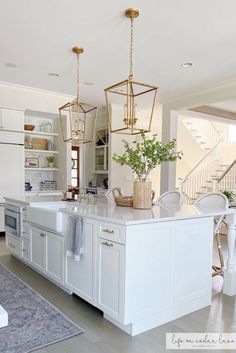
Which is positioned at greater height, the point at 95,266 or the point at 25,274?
the point at 95,266

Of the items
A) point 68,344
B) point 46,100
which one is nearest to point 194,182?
point 46,100

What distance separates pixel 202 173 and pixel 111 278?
751 centimetres

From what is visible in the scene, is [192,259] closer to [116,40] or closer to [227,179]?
[116,40]

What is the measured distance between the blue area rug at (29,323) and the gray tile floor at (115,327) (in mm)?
78

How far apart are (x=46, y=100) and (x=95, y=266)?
4.67 meters

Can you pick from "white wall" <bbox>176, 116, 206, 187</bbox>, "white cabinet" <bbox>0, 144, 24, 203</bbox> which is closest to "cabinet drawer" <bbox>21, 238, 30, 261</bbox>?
"white cabinet" <bbox>0, 144, 24, 203</bbox>

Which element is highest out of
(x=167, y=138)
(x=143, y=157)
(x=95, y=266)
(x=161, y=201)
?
(x=167, y=138)

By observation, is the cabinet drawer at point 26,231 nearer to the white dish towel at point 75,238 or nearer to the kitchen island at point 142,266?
the kitchen island at point 142,266

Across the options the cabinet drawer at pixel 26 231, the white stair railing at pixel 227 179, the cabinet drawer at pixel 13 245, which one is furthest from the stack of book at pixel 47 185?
the white stair railing at pixel 227 179

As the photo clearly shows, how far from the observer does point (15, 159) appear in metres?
5.85

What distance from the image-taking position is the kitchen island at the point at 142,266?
2221 millimetres

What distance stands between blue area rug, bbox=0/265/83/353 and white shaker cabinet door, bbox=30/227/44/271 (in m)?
0.35

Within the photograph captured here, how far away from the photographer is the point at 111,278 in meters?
2.31

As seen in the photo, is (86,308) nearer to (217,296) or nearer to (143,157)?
(217,296)
